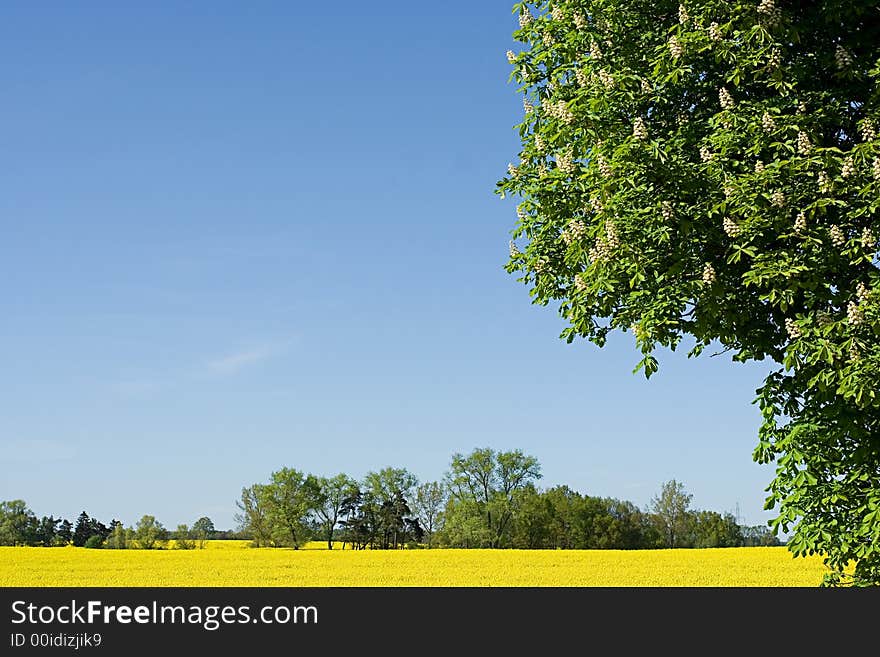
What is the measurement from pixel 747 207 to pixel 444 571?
83.9 feet

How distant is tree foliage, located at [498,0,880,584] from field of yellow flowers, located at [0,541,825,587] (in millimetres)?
15396

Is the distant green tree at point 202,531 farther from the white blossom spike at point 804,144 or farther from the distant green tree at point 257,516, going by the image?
the white blossom spike at point 804,144

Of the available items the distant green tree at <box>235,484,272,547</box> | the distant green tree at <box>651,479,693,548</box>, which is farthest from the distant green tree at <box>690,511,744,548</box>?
the distant green tree at <box>235,484,272,547</box>

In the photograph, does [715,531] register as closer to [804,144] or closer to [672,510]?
[672,510]

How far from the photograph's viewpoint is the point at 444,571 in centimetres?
3331

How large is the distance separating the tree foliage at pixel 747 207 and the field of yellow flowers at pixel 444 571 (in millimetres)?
15396

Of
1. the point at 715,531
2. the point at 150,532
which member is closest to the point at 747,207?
the point at 150,532

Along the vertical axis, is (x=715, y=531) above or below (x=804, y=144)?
below

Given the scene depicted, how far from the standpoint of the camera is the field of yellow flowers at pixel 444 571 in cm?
2861

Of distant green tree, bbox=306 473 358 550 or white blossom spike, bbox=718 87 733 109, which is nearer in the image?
white blossom spike, bbox=718 87 733 109

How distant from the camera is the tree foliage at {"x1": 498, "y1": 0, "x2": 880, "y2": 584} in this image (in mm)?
10719

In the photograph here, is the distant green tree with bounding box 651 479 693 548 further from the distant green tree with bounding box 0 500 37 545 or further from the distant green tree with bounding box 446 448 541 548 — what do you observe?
the distant green tree with bounding box 0 500 37 545

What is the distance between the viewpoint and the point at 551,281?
1386cm
